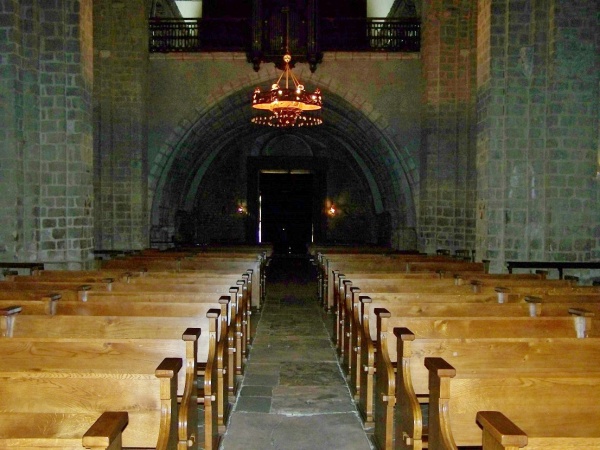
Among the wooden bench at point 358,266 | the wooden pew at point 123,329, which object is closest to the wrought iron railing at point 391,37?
the wooden bench at point 358,266

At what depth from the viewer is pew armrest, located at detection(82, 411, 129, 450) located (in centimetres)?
170

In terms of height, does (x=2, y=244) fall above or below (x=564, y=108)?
below

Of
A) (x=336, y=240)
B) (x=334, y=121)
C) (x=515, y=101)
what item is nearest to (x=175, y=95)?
(x=334, y=121)

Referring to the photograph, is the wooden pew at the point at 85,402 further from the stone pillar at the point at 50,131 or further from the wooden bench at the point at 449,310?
the stone pillar at the point at 50,131

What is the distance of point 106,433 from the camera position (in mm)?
1735

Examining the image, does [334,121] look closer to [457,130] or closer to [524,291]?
[457,130]

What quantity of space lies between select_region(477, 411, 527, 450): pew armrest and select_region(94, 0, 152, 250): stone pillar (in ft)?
38.0

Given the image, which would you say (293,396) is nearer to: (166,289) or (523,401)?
(166,289)

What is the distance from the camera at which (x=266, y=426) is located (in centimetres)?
397

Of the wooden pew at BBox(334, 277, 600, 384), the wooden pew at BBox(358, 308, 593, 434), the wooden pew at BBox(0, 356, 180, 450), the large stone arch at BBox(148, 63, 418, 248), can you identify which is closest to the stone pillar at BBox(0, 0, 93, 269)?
the wooden pew at BBox(334, 277, 600, 384)

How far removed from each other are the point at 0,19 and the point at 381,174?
1160cm

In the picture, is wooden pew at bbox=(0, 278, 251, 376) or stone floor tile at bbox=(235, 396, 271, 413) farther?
wooden pew at bbox=(0, 278, 251, 376)

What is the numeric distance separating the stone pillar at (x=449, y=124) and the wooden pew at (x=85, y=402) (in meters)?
9.99

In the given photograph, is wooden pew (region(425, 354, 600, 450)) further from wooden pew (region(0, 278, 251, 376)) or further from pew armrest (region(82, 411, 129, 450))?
wooden pew (region(0, 278, 251, 376))
